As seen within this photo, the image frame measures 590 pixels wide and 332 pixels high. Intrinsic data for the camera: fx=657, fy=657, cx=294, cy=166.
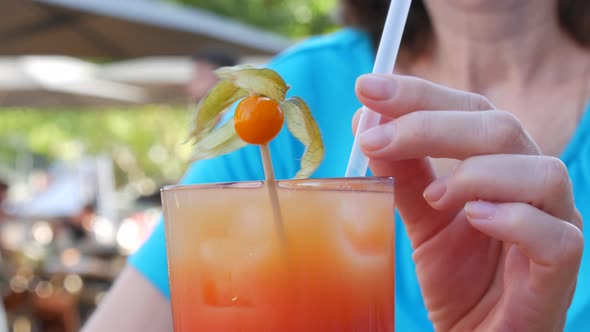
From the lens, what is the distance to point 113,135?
1717cm

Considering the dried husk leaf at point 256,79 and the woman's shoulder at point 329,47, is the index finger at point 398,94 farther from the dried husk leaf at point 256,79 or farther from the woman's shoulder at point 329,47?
the woman's shoulder at point 329,47

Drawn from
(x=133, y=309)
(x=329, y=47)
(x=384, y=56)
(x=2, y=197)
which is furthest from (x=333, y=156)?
(x=2, y=197)

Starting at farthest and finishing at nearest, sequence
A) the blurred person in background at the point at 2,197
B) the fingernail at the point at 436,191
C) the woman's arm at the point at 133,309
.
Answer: the blurred person in background at the point at 2,197 < the woman's arm at the point at 133,309 < the fingernail at the point at 436,191

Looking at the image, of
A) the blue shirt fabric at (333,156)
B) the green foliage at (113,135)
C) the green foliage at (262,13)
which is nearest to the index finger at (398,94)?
the blue shirt fabric at (333,156)

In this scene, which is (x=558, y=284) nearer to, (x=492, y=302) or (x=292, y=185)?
(x=492, y=302)

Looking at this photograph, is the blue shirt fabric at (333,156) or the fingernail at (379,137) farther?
the blue shirt fabric at (333,156)

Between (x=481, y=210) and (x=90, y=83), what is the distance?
6818 millimetres

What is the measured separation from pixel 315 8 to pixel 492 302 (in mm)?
8099

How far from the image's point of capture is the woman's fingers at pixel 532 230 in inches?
28.2

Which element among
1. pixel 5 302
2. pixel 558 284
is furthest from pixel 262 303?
pixel 5 302

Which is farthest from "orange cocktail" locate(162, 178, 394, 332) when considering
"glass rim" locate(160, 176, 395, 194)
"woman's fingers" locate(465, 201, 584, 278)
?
"woman's fingers" locate(465, 201, 584, 278)

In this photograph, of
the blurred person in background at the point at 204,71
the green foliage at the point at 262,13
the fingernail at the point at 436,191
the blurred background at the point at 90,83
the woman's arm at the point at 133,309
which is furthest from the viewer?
the green foliage at the point at 262,13

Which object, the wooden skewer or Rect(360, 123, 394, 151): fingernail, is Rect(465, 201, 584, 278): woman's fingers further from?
the wooden skewer

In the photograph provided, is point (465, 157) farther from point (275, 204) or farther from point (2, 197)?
point (2, 197)
